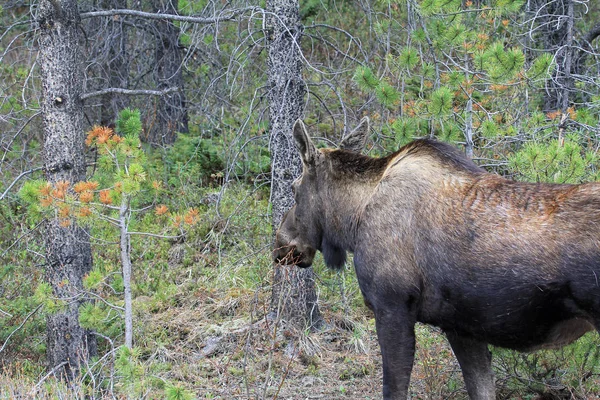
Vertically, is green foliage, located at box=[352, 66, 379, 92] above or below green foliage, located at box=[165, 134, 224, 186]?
above

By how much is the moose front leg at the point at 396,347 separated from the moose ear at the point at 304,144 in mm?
1623

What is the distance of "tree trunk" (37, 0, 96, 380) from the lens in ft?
25.6

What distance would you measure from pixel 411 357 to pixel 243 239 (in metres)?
5.90

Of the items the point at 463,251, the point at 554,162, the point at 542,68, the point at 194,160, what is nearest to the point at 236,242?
the point at 194,160

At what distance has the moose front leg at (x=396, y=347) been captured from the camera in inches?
217

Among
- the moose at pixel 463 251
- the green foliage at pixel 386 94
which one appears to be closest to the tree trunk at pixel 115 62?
the green foliage at pixel 386 94

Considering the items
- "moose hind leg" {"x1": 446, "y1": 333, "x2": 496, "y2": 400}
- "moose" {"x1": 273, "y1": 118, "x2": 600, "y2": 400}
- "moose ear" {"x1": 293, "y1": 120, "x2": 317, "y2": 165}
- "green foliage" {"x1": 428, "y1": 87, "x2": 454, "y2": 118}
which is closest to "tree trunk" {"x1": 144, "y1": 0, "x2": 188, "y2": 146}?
"green foliage" {"x1": 428, "y1": 87, "x2": 454, "y2": 118}

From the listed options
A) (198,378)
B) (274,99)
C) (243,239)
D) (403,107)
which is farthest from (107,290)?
(403,107)

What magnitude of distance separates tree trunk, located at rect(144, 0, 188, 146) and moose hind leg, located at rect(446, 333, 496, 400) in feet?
26.0

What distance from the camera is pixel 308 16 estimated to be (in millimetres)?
12672

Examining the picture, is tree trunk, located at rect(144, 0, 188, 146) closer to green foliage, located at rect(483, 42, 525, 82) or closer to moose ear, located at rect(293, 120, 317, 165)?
moose ear, located at rect(293, 120, 317, 165)

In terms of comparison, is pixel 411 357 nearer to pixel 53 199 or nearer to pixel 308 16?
pixel 53 199

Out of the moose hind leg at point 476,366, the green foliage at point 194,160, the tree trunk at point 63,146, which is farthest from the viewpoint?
the green foliage at point 194,160

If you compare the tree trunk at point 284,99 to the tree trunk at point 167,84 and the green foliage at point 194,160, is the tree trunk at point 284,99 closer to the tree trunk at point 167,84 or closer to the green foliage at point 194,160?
the green foliage at point 194,160
